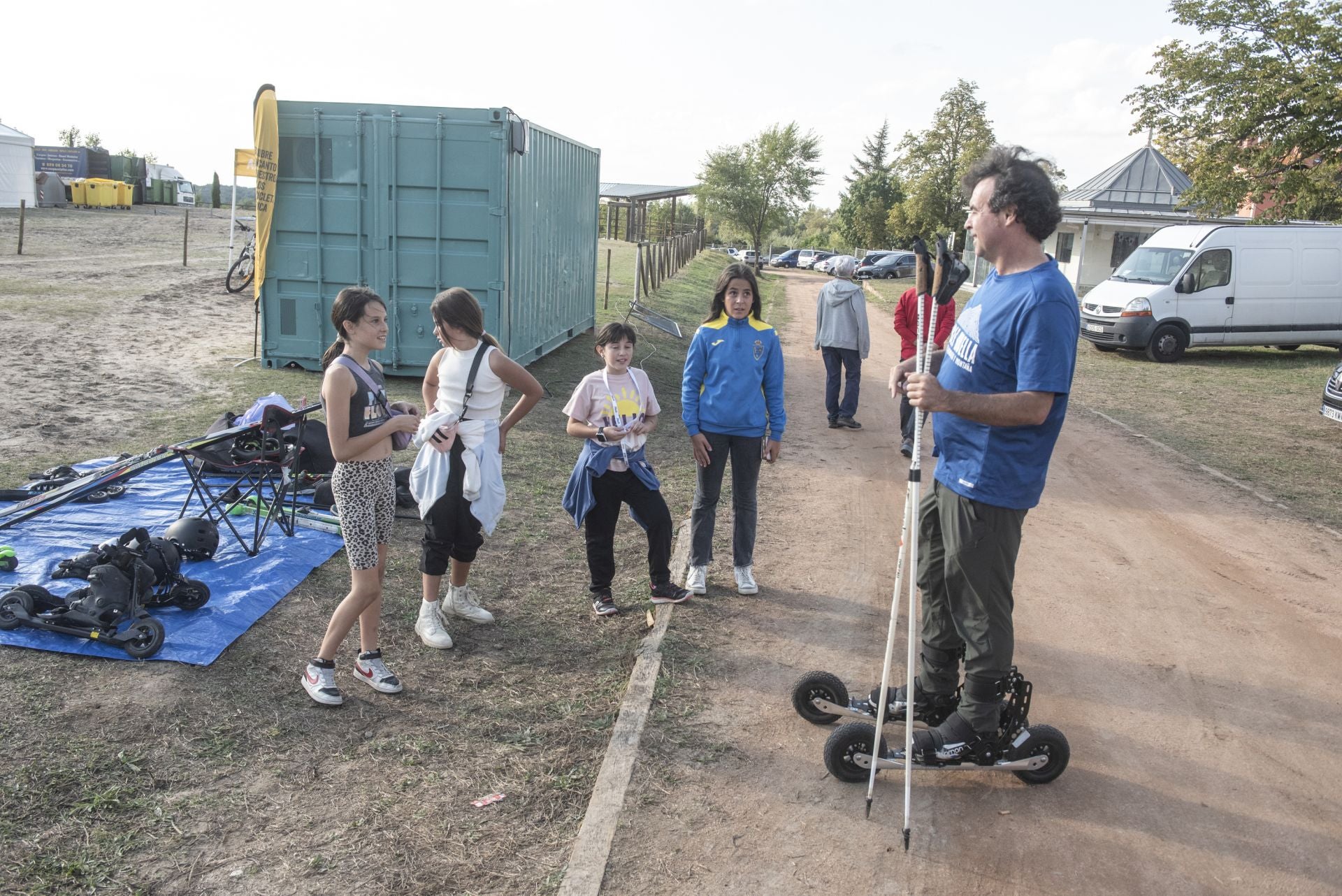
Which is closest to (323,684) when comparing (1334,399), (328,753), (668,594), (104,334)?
(328,753)

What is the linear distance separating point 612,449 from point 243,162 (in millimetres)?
8425

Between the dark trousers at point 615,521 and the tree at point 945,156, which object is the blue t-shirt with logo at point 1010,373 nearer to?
the dark trousers at point 615,521

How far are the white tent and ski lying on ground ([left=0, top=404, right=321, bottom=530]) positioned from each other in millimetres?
36063

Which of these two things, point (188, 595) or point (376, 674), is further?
point (188, 595)

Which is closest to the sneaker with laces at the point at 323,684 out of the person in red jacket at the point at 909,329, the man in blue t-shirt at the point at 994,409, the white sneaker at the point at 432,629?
the white sneaker at the point at 432,629

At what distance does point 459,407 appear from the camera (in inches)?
188

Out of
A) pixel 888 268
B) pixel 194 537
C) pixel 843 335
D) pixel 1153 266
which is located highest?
pixel 888 268

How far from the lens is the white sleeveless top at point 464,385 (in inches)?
187

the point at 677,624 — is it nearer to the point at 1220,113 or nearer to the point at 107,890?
the point at 107,890

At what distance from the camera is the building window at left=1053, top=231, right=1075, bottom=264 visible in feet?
123

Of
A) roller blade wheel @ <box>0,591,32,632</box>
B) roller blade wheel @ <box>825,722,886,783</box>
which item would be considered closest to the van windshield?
roller blade wheel @ <box>825,722,886,783</box>

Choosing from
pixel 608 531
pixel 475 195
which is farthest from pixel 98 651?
pixel 475 195

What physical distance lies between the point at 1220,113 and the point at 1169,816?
2038 centimetres

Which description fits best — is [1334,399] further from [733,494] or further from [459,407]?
[459,407]
